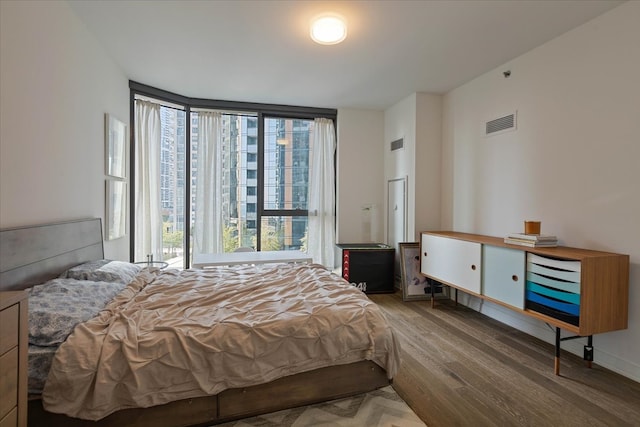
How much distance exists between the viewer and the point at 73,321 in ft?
5.10

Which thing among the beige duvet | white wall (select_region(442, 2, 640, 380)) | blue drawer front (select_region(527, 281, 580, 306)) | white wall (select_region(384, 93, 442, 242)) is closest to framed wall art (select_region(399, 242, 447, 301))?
white wall (select_region(384, 93, 442, 242))

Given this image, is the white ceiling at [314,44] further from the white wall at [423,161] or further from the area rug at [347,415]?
the area rug at [347,415]

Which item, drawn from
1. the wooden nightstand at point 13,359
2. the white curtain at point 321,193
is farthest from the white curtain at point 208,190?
the wooden nightstand at point 13,359

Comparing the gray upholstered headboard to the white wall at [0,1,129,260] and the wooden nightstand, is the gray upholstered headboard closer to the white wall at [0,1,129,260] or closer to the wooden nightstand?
the white wall at [0,1,129,260]

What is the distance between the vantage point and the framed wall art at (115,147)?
3090 mm

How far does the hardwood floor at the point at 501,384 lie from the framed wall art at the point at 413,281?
0.96 m

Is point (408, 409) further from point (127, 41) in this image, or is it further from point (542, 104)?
point (127, 41)

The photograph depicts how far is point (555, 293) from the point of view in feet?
7.60

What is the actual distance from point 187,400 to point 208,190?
3.39 m

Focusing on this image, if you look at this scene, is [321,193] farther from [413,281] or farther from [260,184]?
[413,281]

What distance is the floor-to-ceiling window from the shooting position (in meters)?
4.44

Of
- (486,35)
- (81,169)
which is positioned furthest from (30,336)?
(486,35)

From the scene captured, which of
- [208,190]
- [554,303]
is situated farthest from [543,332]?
[208,190]

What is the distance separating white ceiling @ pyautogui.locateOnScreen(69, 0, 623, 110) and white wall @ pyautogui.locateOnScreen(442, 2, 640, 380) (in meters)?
0.22
